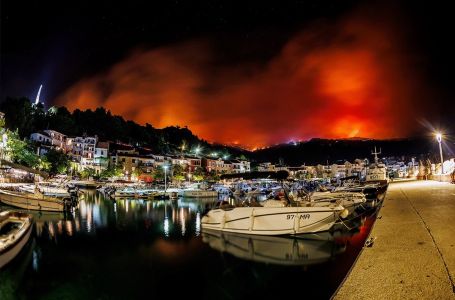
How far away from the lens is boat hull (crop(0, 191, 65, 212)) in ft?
105

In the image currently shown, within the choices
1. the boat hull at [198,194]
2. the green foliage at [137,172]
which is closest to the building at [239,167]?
the green foliage at [137,172]

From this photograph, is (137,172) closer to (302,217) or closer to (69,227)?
(69,227)

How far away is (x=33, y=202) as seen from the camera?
3203cm

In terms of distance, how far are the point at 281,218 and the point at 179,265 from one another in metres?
6.59

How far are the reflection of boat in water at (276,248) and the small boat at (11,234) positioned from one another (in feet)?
32.0

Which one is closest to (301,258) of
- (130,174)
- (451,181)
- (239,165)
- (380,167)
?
(451,181)

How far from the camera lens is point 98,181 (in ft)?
314

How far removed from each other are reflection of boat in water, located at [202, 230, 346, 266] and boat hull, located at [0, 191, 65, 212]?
20123mm

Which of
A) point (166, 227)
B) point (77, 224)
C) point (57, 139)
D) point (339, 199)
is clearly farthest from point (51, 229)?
point (57, 139)

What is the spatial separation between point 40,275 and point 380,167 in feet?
187

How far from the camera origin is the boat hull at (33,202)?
32.0 meters

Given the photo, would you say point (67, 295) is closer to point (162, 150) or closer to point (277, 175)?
point (277, 175)

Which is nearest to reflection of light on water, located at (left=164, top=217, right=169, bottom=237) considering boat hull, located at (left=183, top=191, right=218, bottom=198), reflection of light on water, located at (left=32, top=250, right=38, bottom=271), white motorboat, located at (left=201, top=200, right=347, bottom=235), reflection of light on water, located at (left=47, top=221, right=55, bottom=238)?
white motorboat, located at (left=201, top=200, right=347, bottom=235)

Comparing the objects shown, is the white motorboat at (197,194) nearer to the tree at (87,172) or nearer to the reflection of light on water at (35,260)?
the reflection of light on water at (35,260)
